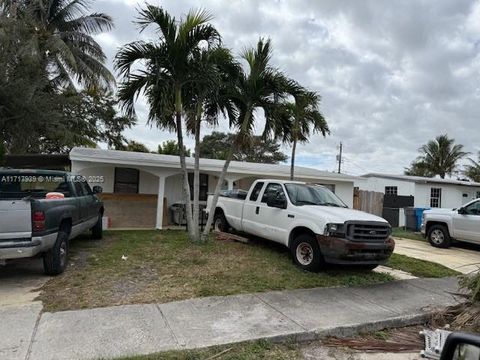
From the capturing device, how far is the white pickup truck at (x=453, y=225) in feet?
43.1

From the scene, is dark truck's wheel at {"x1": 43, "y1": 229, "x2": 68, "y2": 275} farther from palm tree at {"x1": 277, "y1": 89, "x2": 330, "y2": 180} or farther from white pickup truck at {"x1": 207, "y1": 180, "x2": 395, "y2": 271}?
palm tree at {"x1": 277, "y1": 89, "x2": 330, "y2": 180}

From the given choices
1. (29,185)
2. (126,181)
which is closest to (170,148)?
(126,181)

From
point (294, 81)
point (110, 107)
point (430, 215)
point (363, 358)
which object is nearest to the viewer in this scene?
point (363, 358)

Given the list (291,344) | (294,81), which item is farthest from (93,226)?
(291,344)

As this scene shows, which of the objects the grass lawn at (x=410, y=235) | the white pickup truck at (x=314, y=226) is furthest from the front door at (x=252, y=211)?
the grass lawn at (x=410, y=235)

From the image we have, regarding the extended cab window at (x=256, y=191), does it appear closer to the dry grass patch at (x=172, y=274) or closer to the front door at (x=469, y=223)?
the dry grass patch at (x=172, y=274)

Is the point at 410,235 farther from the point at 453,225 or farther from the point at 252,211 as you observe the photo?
the point at 252,211

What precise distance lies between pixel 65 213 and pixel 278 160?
126 feet

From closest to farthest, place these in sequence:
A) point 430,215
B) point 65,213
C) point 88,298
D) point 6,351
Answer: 1. point 6,351
2. point 88,298
3. point 65,213
4. point 430,215

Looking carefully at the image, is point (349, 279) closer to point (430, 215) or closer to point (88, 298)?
point (88, 298)

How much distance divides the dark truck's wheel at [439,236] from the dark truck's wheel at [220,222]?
25.5ft

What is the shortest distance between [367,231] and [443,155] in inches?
1420

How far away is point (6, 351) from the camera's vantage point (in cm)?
427

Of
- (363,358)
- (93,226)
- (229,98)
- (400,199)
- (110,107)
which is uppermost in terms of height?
(110,107)
